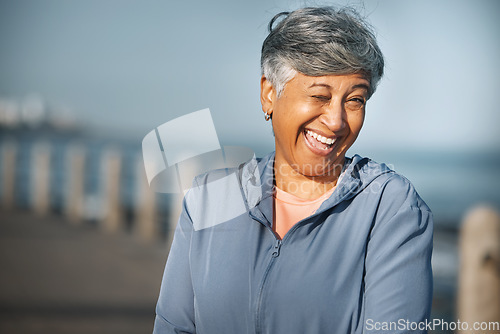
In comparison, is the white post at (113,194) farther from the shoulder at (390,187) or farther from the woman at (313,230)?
the shoulder at (390,187)

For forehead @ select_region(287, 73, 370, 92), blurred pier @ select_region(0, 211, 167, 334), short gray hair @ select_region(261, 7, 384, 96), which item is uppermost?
short gray hair @ select_region(261, 7, 384, 96)

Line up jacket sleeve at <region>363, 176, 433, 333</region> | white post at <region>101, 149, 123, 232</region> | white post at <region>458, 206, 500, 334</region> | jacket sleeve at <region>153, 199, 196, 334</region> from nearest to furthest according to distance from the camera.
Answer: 1. jacket sleeve at <region>363, 176, 433, 333</region>
2. jacket sleeve at <region>153, 199, 196, 334</region>
3. white post at <region>458, 206, 500, 334</region>
4. white post at <region>101, 149, 123, 232</region>

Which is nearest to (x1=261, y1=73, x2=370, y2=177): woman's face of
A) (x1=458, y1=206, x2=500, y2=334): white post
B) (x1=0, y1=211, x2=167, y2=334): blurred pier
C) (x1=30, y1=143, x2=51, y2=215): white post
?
(x1=458, y1=206, x2=500, y2=334): white post

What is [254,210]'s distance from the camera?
4.39ft

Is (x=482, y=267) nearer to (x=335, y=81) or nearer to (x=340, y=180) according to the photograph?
(x=340, y=180)

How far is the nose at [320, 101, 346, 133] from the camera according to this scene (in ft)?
Result: 4.06

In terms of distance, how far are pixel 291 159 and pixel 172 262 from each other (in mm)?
433

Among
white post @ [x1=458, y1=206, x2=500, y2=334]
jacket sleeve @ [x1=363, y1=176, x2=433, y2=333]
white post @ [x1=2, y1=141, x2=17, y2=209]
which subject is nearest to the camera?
jacket sleeve @ [x1=363, y1=176, x2=433, y2=333]

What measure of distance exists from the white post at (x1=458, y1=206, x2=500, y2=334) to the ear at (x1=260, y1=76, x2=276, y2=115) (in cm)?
129

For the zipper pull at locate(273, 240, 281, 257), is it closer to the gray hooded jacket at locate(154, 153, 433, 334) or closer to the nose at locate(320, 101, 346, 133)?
the gray hooded jacket at locate(154, 153, 433, 334)

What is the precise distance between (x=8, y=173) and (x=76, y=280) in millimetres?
4713

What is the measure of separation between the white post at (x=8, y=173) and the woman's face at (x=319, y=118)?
7.78 m

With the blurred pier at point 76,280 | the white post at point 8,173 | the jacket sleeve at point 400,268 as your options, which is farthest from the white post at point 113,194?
the jacket sleeve at point 400,268

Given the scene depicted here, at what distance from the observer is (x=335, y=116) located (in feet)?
4.08
